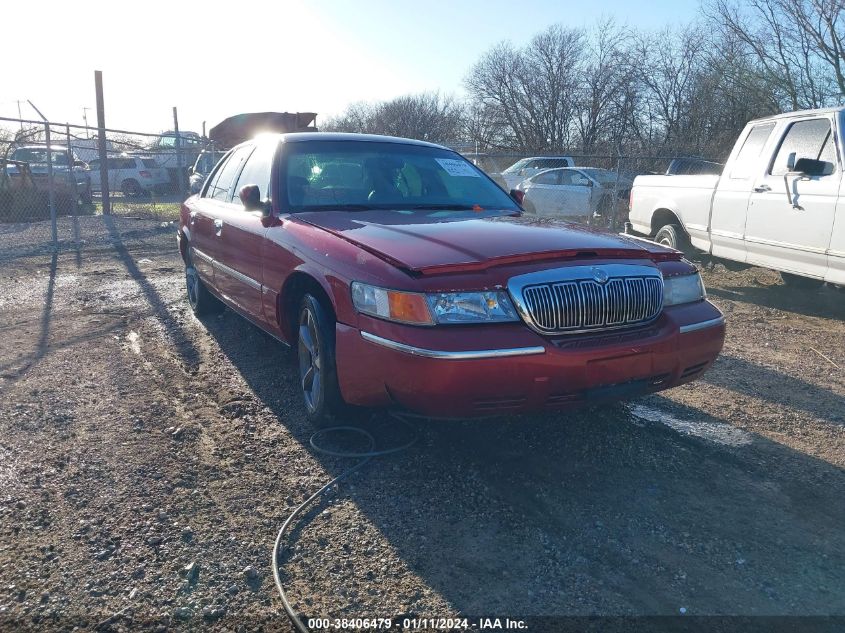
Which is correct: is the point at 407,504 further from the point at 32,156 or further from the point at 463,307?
the point at 32,156

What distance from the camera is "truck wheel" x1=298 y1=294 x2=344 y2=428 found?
11.6 feet

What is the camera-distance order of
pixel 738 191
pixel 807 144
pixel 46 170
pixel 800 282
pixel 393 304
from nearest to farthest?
pixel 393 304
pixel 807 144
pixel 738 191
pixel 800 282
pixel 46 170

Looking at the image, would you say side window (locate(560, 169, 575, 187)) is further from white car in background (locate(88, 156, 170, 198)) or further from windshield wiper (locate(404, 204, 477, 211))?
white car in background (locate(88, 156, 170, 198))

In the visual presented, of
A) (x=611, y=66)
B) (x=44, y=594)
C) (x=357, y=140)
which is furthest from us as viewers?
(x=611, y=66)

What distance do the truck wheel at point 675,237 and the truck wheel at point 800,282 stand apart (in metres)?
Answer: 1.12

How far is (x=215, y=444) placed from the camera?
3.69 metres

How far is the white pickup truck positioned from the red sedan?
3.50 meters

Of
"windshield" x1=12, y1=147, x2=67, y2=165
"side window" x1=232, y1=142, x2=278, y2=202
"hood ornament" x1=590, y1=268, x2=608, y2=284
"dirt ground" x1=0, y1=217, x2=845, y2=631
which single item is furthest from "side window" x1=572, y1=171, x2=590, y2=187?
"windshield" x1=12, y1=147, x2=67, y2=165

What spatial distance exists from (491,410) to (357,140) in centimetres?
266

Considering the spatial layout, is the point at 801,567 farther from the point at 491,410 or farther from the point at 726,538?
the point at 491,410

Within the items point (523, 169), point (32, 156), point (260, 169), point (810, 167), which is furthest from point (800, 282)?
point (32, 156)

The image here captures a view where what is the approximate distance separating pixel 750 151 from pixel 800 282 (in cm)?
166

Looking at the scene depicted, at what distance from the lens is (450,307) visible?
2.95 metres

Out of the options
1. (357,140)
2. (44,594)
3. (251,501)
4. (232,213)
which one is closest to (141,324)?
(232,213)
